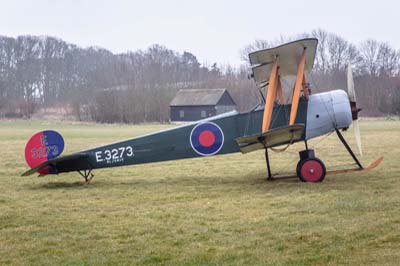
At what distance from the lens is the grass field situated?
5246 millimetres

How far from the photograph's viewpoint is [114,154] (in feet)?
36.0

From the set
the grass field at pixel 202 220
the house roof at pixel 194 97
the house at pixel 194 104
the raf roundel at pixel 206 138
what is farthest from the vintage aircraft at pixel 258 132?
the house roof at pixel 194 97

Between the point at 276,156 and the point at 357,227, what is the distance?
10.8 meters

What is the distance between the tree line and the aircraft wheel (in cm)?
3116

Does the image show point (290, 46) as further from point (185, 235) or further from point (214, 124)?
point (185, 235)

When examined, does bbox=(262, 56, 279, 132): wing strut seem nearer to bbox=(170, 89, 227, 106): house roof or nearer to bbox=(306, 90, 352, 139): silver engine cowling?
bbox=(306, 90, 352, 139): silver engine cowling

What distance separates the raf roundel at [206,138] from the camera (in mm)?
10891

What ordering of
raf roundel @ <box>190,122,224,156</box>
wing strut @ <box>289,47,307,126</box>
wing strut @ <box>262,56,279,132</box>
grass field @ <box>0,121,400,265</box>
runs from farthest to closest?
1. raf roundel @ <box>190,122,224,156</box>
2. wing strut @ <box>262,56,279,132</box>
3. wing strut @ <box>289,47,307,126</box>
4. grass field @ <box>0,121,400,265</box>

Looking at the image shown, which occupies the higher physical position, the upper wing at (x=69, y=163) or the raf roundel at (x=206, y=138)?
the raf roundel at (x=206, y=138)

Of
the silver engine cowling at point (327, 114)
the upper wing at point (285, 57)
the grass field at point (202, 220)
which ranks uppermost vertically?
the upper wing at point (285, 57)

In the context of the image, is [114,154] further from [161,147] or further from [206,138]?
[206,138]

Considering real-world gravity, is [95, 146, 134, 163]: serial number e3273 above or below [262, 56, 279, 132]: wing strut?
below

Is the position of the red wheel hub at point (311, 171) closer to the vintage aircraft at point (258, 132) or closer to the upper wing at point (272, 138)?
the vintage aircraft at point (258, 132)

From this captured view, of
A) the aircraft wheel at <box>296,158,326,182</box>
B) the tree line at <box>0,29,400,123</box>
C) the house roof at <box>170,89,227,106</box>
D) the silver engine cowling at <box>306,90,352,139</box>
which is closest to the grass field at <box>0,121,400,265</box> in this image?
the aircraft wheel at <box>296,158,326,182</box>
